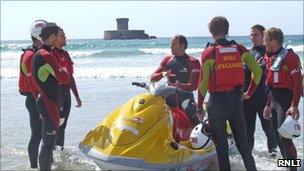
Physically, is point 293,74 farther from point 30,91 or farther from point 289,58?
point 30,91

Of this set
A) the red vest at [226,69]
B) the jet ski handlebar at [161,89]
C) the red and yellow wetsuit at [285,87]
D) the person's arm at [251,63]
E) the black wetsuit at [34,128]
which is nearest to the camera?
the red vest at [226,69]

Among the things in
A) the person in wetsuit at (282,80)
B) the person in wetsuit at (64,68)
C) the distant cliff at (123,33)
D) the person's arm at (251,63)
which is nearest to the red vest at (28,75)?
the person in wetsuit at (64,68)

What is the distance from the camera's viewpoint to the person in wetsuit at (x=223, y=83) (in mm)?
4496

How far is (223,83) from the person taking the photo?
14.9ft

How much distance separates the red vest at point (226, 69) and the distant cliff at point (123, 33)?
318 ft

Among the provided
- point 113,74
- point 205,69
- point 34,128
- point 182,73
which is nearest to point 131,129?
point 205,69

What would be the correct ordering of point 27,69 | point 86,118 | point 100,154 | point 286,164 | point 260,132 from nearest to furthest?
point 100,154
point 286,164
point 27,69
point 260,132
point 86,118

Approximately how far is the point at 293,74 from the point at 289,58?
0.17 m

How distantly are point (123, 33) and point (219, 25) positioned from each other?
97.5 metres

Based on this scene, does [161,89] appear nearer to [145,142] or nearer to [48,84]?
[145,142]

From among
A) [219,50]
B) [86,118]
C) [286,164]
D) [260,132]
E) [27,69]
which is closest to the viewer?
[219,50]

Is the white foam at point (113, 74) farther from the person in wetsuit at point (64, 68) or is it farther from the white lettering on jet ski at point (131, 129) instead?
the white lettering on jet ski at point (131, 129)

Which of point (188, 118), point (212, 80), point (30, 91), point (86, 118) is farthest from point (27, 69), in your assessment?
point (86, 118)

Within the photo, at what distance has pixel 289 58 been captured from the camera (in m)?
4.99
